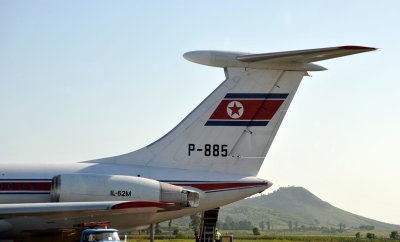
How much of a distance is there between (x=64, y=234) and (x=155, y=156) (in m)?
3.40

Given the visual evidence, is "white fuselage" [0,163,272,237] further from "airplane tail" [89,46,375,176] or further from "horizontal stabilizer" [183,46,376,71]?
"horizontal stabilizer" [183,46,376,71]

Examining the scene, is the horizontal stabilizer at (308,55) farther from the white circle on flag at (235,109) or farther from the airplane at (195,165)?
the white circle on flag at (235,109)

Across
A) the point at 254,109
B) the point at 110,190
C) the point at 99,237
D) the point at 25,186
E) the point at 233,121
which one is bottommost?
the point at 99,237

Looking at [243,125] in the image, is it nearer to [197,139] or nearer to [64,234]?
[197,139]

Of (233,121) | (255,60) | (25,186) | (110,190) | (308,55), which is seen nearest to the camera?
(110,190)

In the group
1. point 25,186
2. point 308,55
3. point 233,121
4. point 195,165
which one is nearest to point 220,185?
point 195,165

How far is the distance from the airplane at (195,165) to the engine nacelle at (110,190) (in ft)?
0.08

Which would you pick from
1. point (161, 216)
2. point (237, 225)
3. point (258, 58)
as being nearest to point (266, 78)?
point (258, 58)

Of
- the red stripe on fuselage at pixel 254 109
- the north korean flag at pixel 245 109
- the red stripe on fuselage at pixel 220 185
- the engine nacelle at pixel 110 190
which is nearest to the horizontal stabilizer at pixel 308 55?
the north korean flag at pixel 245 109

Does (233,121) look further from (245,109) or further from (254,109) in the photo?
(254,109)

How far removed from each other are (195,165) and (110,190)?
9.31 feet

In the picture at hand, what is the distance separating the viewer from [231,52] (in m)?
20.8

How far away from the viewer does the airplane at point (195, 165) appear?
18812 millimetres

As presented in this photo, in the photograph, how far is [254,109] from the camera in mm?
20781
